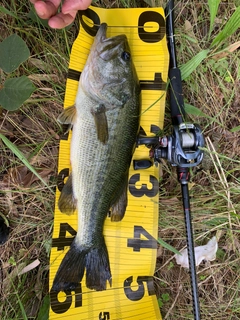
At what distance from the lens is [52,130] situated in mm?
2352

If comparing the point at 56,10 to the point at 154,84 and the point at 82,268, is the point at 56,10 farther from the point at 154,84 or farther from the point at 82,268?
the point at 82,268

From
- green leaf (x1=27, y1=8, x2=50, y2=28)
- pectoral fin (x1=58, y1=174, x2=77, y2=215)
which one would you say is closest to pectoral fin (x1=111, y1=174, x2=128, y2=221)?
pectoral fin (x1=58, y1=174, x2=77, y2=215)

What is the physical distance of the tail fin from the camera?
211 cm

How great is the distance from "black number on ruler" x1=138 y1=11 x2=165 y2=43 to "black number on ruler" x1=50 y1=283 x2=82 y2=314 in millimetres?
1858

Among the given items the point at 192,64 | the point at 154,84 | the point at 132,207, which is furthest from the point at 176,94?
the point at 132,207

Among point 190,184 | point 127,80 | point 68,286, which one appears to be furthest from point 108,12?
point 68,286

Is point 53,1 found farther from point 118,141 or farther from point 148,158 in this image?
point 148,158

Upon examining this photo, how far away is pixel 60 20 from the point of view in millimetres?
1962

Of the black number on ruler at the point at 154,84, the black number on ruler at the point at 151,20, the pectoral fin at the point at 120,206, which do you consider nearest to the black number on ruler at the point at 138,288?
the pectoral fin at the point at 120,206

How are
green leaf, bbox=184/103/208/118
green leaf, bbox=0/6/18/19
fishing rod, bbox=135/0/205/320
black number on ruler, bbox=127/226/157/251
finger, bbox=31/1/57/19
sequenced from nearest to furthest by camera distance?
finger, bbox=31/1/57/19, fishing rod, bbox=135/0/205/320, green leaf, bbox=0/6/18/19, black number on ruler, bbox=127/226/157/251, green leaf, bbox=184/103/208/118

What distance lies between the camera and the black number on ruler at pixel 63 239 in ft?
7.26

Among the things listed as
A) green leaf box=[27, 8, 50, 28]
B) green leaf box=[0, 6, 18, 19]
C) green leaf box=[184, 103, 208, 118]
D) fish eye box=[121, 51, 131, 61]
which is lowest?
green leaf box=[184, 103, 208, 118]

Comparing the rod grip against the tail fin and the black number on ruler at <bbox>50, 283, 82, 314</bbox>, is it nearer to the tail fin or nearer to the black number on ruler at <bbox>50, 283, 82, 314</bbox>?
the tail fin

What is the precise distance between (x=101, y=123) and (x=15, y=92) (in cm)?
56
